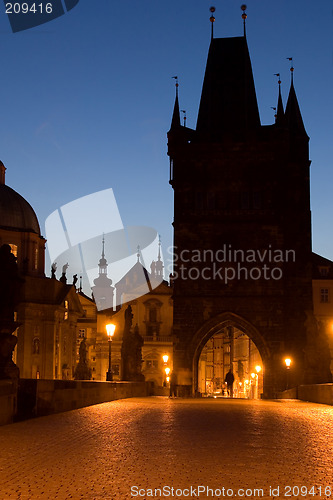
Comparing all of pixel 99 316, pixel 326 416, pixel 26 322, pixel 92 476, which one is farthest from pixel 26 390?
pixel 99 316

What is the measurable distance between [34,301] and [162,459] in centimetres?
6249

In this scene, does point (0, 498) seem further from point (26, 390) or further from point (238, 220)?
point (238, 220)

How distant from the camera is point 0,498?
6.56 metres

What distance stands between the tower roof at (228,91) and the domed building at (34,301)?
26.8 m

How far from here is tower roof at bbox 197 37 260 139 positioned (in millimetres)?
A: 48719

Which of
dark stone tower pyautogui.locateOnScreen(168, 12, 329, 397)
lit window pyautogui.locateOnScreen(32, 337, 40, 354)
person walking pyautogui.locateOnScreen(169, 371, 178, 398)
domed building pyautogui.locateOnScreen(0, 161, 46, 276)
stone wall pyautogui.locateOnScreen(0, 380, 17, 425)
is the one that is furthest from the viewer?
domed building pyautogui.locateOnScreen(0, 161, 46, 276)

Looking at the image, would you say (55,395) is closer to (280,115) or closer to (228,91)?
→ (280,115)

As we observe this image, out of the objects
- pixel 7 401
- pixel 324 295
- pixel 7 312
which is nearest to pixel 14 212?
pixel 324 295

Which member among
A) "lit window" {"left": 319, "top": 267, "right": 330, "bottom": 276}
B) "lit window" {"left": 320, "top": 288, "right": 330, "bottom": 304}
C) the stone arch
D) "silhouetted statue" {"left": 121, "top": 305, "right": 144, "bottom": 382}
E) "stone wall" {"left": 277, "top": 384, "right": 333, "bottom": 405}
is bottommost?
"stone wall" {"left": 277, "top": 384, "right": 333, "bottom": 405}

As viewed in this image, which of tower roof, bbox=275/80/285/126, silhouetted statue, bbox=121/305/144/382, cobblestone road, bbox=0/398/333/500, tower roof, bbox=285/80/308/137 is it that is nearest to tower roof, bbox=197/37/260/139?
tower roof, bbox=275/80/285/126

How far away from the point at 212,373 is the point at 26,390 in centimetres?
7433

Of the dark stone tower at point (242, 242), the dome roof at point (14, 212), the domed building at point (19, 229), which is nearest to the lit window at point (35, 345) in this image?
the domed building at point (19, 229)

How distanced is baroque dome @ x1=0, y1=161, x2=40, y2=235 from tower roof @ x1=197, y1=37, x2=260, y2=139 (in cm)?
2732

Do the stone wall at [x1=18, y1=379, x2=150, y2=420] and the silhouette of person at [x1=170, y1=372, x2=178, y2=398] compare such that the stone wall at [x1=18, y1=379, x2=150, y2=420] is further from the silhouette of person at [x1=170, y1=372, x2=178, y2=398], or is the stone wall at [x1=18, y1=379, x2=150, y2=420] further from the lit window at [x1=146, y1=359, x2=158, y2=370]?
the lit window at [x1=146, y1=359, x2=158, y2=370]
